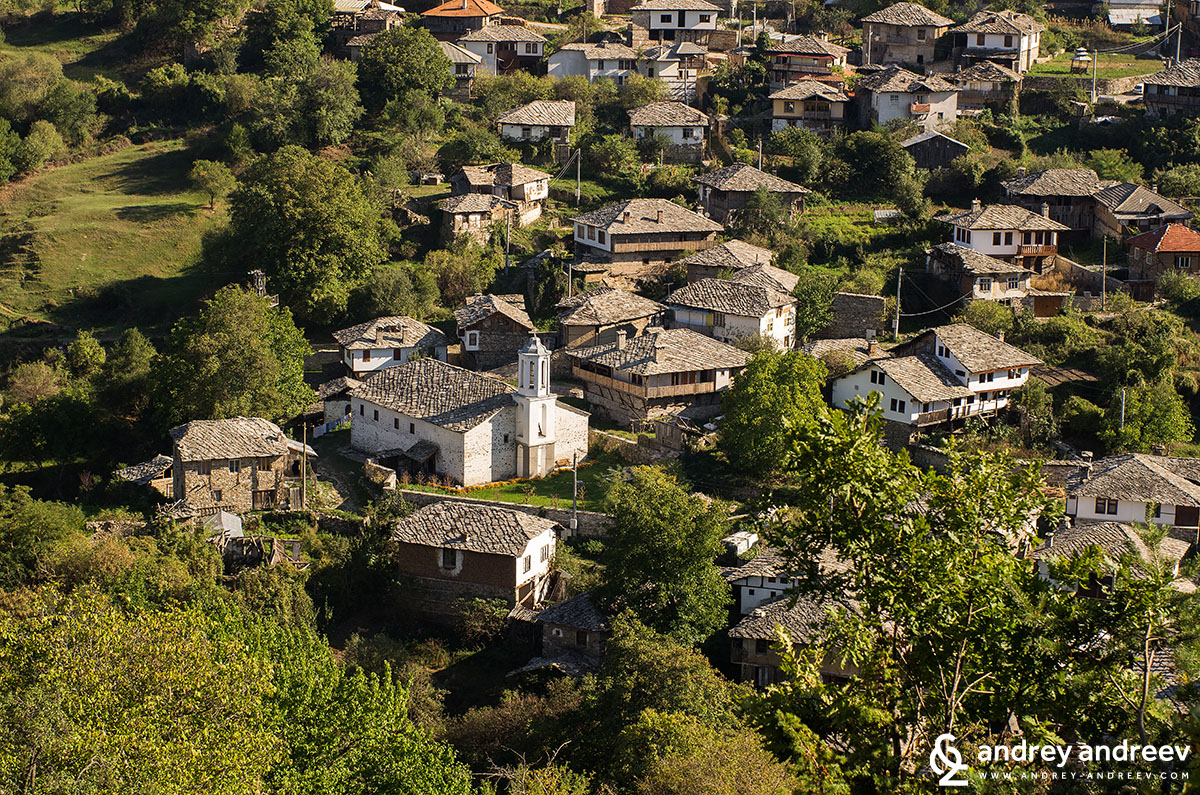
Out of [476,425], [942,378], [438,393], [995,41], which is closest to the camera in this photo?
[476,425]

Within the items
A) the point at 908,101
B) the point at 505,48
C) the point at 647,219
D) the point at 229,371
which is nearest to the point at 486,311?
the point at 647,219

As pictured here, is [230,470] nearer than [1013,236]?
Yes

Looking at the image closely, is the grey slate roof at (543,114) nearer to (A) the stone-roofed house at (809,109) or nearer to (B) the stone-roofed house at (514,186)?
(B) the stone-roofed house at (514,186)

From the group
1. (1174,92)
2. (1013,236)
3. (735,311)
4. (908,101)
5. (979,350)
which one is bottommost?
(979,350)

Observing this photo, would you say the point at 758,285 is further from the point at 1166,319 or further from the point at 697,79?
the point at 697,79

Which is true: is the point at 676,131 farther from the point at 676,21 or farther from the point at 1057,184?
the point at 1057,184

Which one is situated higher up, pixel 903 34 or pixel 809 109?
pixel 903 34

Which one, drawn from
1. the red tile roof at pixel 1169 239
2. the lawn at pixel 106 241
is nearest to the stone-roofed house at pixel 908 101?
the red tile roof at pixel 1169 239
